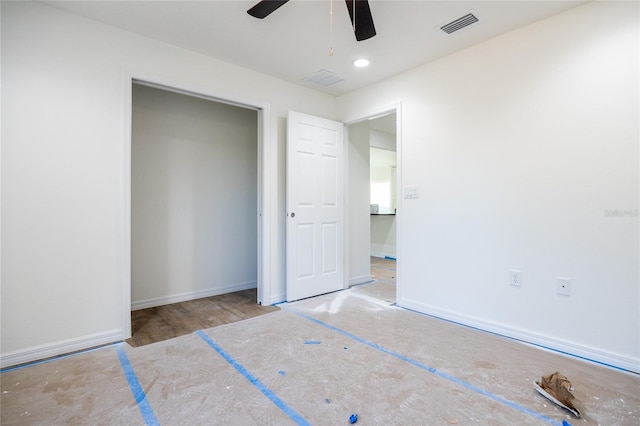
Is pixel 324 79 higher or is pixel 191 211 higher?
pixel 324 79

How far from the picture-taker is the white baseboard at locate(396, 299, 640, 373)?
211 centimetres

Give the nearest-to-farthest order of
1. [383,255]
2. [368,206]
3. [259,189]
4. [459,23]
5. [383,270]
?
[459,23], [259,189], [368,206], [383,270], [383,255]

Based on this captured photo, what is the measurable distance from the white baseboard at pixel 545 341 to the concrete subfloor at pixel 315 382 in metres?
0.08

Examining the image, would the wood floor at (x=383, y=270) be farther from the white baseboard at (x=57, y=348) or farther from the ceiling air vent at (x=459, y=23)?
the white baseboard at (x=57, y=348)

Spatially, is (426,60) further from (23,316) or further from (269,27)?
(23,316)

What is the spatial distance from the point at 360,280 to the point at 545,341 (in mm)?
2344

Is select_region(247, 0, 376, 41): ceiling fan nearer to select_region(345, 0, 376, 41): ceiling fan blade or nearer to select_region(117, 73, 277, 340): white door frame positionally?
select_region(345, 0, 376, 41): ceiling fan blade

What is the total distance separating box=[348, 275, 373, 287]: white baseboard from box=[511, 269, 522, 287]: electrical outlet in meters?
2.11

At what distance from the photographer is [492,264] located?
108 inches

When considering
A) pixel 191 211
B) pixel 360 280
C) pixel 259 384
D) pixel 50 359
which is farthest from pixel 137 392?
pixel 360 280

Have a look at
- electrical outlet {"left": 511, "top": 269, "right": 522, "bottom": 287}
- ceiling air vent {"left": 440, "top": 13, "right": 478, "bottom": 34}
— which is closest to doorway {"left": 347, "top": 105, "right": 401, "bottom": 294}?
ceiling air vent {"left": 440, "top": 13, "right": 478, "bottom": 34}

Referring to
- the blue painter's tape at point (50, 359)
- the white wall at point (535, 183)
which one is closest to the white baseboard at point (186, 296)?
the blue painter's tape at point (50, 359)

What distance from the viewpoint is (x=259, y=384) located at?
6.21ft

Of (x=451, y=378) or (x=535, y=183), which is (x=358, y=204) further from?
(x=451, y=378)
